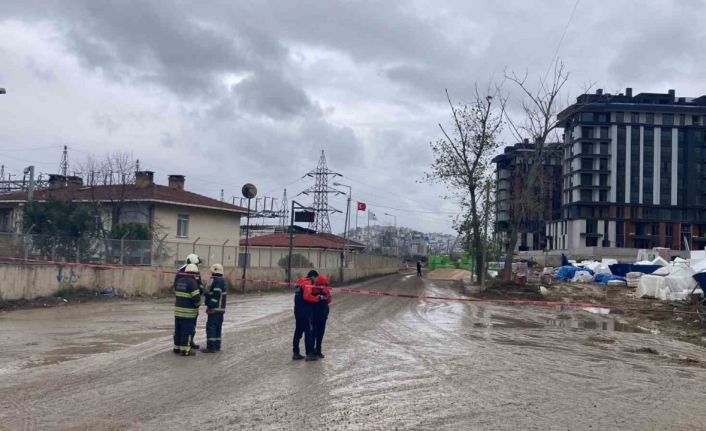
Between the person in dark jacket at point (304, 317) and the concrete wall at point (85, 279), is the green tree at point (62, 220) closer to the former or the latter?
the concrete wall at point (85, 279)

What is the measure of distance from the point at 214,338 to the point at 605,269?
46228mm

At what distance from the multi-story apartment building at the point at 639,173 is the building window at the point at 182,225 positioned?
80.8 metres

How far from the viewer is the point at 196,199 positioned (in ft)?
147

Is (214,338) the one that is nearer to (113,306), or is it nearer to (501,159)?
(113,306)

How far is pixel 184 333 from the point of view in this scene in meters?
13.0

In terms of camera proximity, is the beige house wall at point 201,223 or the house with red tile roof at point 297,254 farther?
the beige house wall at point 201,223

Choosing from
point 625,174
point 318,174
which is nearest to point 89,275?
point 318,174

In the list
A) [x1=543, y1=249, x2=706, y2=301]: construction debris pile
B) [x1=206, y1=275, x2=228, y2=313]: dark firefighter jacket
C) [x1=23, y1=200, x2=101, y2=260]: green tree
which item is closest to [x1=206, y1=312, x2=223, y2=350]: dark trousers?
[x1=206, y1=275, x2=228, y2=313]: dark firefighter jacket

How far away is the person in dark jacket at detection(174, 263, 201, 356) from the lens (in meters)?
13.0

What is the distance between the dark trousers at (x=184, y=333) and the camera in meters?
12.9

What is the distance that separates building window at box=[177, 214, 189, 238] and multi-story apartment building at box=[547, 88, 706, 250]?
80.8 meters

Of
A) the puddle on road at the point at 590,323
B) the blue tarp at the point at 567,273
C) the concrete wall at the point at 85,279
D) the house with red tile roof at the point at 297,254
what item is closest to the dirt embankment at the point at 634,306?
the puddle on road at the point at 590,323

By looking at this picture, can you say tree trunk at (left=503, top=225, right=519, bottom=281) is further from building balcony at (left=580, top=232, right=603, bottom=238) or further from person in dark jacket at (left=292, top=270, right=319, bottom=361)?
building balcony at (left=580, top=232, right=603, bottom=238)

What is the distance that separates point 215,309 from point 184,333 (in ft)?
2.39
